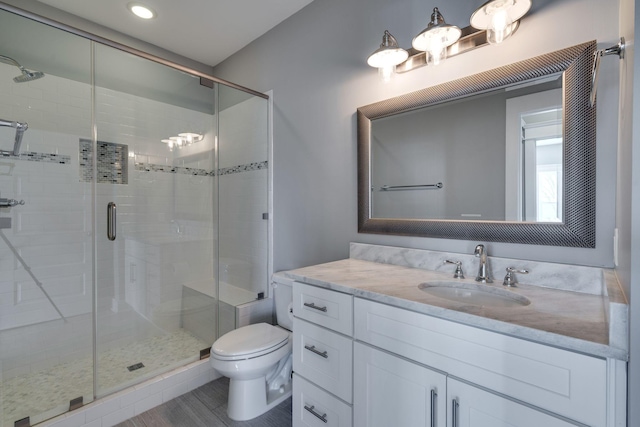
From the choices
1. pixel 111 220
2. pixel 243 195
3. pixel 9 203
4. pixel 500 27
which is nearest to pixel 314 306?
pixel 500 27

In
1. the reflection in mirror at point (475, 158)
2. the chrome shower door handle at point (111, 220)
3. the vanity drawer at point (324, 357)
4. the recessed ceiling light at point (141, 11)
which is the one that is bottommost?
the vanity drawer at point (324, 357)

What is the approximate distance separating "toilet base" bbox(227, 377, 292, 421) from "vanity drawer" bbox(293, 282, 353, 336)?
2.12ft

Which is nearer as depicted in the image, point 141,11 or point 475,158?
point 475,158

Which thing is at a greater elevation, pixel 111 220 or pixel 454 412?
pixel 111 220

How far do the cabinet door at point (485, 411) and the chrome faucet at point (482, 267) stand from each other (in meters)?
0.53

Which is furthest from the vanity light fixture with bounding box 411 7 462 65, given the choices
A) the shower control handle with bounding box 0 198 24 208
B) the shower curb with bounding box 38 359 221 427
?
the shower control handle with bounding box 0 198 24 208

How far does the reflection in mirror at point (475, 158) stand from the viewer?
123 cm

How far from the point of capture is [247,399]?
170 centimetres

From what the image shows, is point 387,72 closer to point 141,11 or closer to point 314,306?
point 314,306

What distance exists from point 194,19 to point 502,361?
9.53 feet

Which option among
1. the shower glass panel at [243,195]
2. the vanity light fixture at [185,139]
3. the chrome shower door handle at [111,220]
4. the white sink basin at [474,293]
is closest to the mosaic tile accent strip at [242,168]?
the shower glass panel at [243,195]

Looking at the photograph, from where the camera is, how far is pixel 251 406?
5.60 ft

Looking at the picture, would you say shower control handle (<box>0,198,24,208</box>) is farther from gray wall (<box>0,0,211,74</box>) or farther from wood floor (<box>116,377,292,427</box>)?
wood floor (<box>116,377,292,427</box>)

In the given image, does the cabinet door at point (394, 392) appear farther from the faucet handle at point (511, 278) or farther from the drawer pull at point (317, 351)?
the faucet handle at point (511, 278)
